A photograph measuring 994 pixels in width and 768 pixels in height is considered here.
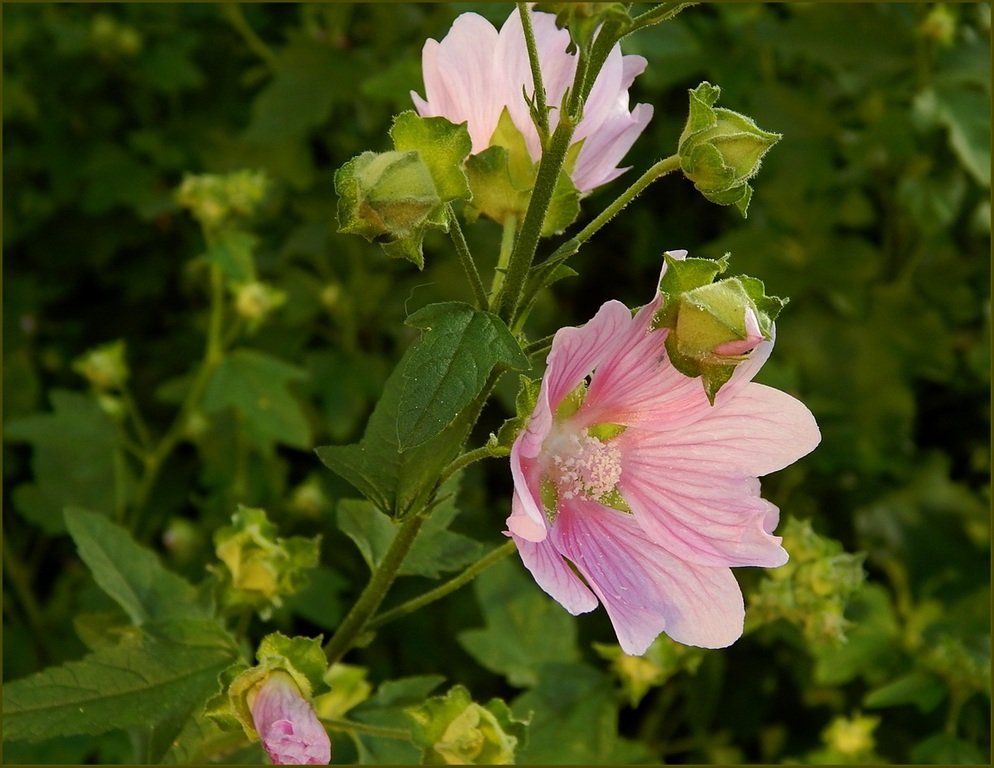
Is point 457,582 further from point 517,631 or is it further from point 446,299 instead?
point 446,299

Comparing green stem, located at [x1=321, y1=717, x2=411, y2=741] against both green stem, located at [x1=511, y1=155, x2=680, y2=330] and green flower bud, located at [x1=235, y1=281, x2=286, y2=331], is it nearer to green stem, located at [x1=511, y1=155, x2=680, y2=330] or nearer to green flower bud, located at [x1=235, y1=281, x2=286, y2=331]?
green stem, located at [x1=511, y1=155, x2=680, y2=330]

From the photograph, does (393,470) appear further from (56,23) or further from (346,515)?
(56,23)

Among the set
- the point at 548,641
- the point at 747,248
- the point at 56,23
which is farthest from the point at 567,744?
the point at 56,23

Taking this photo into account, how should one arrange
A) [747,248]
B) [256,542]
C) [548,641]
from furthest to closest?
[747,248], [548,641], [256,542]

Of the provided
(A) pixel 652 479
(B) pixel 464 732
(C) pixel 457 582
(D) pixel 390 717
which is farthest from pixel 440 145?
(D) pixel 390 717

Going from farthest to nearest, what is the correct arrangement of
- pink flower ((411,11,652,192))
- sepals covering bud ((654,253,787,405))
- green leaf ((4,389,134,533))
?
green leaf ((4,389,134,533)), pink flower ((411,11,652,192)), sepals covering bud ((654,253,787,405))

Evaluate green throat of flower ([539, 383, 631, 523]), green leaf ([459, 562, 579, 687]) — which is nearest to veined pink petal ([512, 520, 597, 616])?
green throat of flower ([539, 383, 631, 523])
